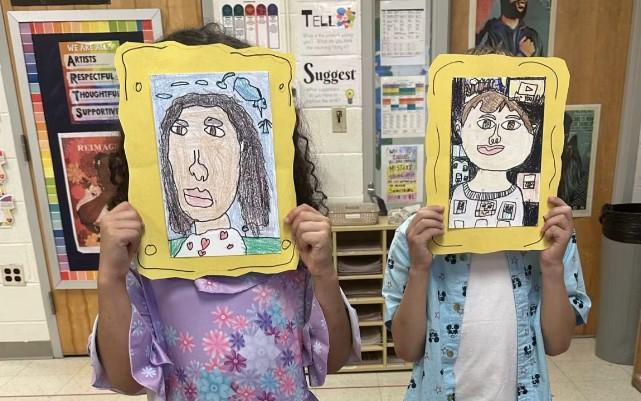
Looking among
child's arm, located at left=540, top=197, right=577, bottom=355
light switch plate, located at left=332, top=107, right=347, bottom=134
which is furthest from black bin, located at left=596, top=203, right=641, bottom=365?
child's arm, located at left=540, top=197, right=577, bottom=355

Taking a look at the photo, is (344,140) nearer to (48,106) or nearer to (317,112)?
(317,112)

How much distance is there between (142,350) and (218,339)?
5.0 inches

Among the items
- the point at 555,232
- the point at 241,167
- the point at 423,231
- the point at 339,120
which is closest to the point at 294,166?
the point at 241,167

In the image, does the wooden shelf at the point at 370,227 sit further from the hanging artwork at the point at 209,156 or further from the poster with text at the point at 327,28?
the hanging artwork at the point at 209,156

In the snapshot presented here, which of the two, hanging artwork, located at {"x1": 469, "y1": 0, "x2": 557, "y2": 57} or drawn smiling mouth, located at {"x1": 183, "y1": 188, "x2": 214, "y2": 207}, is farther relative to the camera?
hanging artwork, located at {"x1": 469, "y1": 0, "x2": 557, "y2": 57}

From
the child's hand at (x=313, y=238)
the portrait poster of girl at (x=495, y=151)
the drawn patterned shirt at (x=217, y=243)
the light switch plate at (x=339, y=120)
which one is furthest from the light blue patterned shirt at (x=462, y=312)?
the light switch plate at (x=339, y=120)

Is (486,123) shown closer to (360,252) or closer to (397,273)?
(397,273)

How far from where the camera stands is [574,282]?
914 mm

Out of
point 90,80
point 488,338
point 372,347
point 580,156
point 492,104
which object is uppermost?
point 90,80

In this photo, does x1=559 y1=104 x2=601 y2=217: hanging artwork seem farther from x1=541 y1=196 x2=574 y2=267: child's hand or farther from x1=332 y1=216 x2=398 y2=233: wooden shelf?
x1=541 y1=196 x2=574 y2=267: child's hand

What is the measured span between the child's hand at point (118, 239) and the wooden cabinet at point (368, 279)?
1.43 metres

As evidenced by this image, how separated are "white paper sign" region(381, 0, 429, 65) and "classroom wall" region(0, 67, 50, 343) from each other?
1.80 m

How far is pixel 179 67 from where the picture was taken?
75cm

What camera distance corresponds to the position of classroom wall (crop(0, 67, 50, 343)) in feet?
7.55
